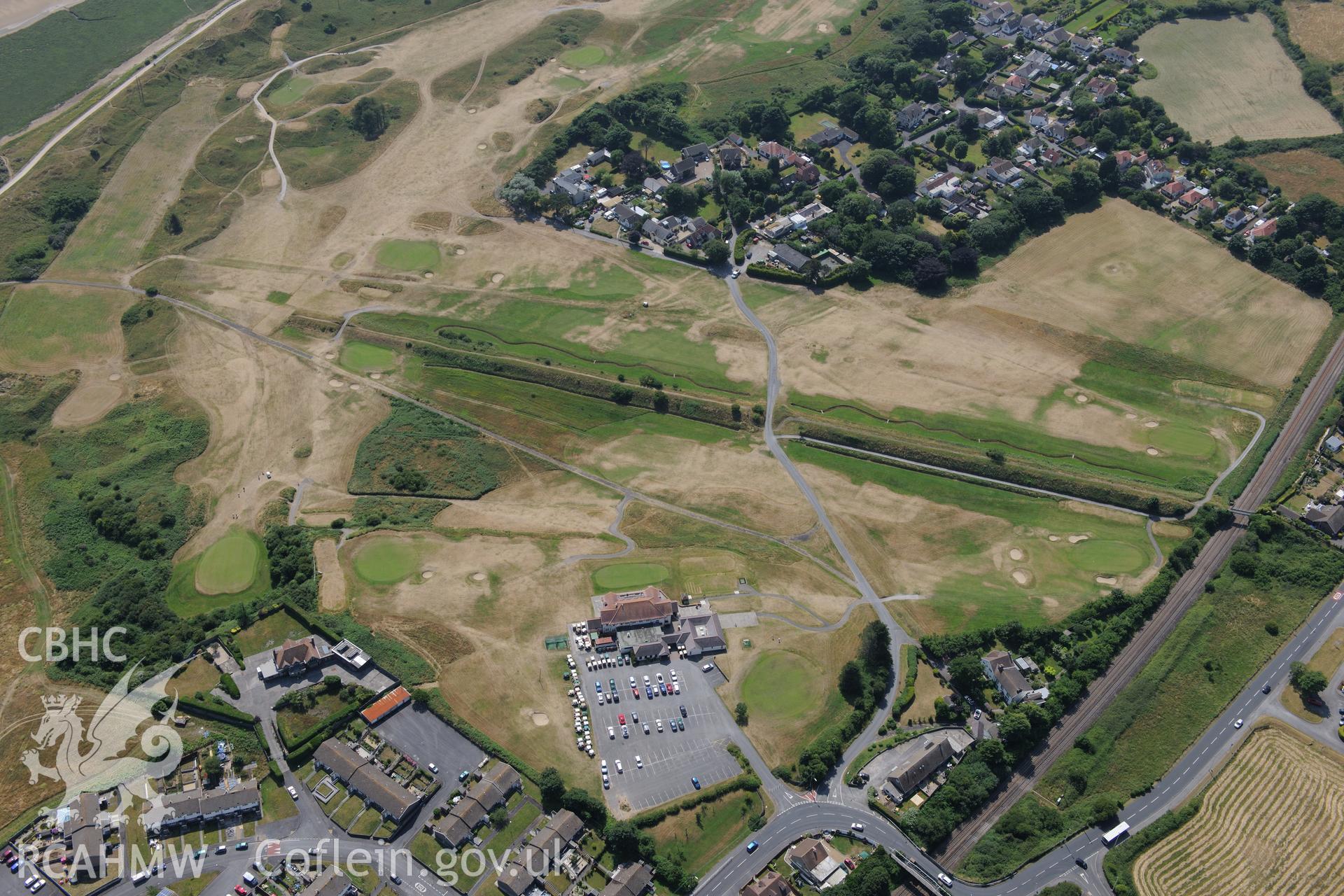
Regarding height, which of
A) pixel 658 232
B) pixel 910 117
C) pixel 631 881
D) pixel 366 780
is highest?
pixel 910 117

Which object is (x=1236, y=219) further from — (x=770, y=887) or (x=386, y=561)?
(x=386, y=561)

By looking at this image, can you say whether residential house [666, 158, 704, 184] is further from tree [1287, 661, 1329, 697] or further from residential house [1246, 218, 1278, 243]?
tree [1287, 661, 1329, 697]

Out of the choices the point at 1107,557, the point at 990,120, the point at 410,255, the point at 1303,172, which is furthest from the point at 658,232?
the point at 1303,172

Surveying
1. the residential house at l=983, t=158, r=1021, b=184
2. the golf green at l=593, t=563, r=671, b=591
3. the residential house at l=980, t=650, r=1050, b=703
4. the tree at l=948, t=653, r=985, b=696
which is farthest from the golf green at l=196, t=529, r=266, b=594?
the residential house at l=983, t=158, r=1021, b=184

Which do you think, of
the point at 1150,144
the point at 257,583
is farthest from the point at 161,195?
the point at 1150,144

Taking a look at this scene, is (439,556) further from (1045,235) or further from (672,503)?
(1045,235)

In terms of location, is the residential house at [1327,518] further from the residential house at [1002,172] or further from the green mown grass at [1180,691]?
the residential house at [1002,172]
